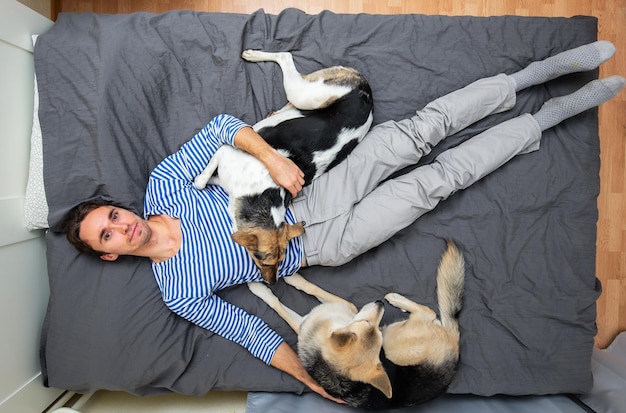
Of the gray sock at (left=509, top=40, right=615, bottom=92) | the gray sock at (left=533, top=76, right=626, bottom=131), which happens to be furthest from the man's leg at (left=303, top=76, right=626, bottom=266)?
the gray sock at (left=509, top=40, right=615, bottom=92)

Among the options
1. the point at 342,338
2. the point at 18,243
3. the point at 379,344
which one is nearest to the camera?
the point at 342,338

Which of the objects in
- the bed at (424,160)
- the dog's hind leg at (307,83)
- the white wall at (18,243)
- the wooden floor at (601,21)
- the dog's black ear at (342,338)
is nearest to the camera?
the dog's black ear at (342,338)

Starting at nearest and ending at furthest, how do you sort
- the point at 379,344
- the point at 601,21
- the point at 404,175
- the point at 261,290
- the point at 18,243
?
the point at 379,344 < the point at 18,243 < the point at 404,175 < the point at 261,290 < the point at 601,21

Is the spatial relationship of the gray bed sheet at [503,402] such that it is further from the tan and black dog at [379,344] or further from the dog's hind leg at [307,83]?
the dog's hind leg at [307,83]

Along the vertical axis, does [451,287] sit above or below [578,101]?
below

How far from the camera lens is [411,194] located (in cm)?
281

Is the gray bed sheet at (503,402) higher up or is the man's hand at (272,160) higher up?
the man's hand at (272,160)

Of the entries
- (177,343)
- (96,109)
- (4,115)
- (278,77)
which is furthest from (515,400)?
(4,115)

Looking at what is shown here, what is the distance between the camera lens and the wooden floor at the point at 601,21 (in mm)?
3557

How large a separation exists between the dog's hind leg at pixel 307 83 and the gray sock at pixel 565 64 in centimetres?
106

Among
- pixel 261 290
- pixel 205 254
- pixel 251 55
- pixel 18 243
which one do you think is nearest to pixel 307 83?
pixel 251 55

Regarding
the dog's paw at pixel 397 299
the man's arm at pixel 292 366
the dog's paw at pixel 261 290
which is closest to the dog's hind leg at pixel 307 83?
the dog's paw at pixel 261 290

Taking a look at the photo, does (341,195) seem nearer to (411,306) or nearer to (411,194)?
(411,194)

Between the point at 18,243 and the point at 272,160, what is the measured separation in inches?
64.3
